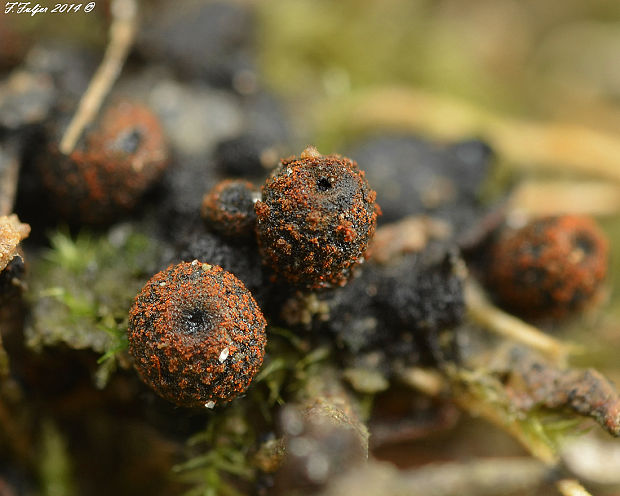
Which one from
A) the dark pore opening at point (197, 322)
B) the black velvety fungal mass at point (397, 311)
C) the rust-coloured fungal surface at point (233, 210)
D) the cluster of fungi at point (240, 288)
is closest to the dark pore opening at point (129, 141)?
the rust-coloured fungal surface at point (233, 210)

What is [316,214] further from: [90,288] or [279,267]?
[90,288]

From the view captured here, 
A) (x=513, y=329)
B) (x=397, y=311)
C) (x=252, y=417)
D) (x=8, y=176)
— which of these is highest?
(x=8, y=176)

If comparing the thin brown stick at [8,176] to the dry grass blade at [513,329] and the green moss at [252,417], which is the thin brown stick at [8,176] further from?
the dry grass blade at [513,329]

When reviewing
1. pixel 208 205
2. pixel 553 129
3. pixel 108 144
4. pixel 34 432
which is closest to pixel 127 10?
pixel 108 144

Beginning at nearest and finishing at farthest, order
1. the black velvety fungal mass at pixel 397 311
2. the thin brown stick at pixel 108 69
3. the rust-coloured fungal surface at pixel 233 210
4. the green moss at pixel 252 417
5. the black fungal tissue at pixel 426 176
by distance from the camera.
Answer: the rust-coloured fungal surface at pixel 233 210
the green moss at pixel 252 417
the black velvety fungal mass at pixel 397 311
the thin brown stick at pixel 108 69
the black fungal tissue at pixel 426 176

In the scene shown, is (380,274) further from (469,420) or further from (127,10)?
(127,10)

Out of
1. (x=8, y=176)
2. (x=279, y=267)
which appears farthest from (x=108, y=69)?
(x=279, y=267)
